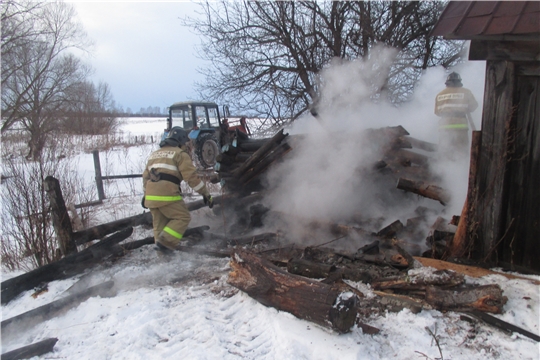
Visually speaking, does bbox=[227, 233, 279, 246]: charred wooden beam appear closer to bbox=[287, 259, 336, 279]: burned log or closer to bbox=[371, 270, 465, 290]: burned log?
bbox=[287, 259, 336, 279]: burned log

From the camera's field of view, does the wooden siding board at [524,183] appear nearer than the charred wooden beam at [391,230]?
Yes

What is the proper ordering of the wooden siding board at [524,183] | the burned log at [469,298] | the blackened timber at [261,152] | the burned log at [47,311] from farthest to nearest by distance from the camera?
the blackened timber at [261,152], the wooden siding board at [524,183], the burned log at [47,311], the burned log at [469,298]

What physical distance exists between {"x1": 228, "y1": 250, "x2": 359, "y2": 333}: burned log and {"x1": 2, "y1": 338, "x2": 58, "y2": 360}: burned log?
173 centimetres

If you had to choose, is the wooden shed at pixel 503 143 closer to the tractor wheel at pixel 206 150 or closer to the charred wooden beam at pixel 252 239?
the charred wooden beam at pixel 252 239

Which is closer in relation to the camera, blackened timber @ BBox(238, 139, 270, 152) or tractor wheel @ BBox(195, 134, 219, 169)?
blackened timber @ BBox(238, 139, 270, 152)

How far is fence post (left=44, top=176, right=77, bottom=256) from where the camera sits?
502 centimetres

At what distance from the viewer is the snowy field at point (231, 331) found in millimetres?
2787

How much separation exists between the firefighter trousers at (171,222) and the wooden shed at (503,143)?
369cm

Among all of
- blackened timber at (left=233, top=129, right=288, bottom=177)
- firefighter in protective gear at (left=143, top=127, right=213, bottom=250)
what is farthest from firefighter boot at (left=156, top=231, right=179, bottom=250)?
blackened timber at (left=233, top=129, right=288, bottom=177)

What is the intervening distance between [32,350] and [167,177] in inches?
105

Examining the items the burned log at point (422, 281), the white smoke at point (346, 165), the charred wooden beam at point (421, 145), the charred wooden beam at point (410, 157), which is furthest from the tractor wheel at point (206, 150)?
the burned log at point (422, 281)

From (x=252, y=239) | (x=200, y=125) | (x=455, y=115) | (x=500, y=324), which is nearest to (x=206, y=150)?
(x=200, y=125)

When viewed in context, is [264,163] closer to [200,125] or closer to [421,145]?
[421,145]

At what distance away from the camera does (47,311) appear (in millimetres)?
3594
